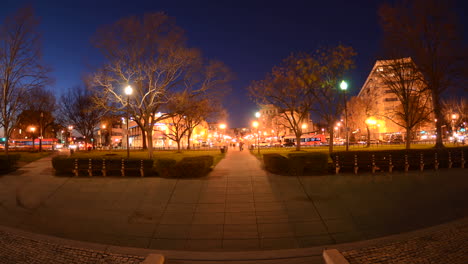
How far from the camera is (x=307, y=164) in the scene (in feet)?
39.9

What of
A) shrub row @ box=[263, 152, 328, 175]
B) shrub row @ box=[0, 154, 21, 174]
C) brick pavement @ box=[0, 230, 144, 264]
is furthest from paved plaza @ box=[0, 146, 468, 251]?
shrub row @ box=[0, 154, 21, 174]

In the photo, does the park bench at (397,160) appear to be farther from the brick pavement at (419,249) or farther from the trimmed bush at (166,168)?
the trimmed bush at (166,168)

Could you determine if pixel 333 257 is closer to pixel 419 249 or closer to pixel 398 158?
pixel 419 249

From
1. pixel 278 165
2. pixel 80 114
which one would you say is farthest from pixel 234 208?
pixel 80 114

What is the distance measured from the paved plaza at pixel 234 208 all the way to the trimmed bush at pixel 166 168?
1.30ft

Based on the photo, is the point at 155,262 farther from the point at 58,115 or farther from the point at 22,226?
the point at 58,115

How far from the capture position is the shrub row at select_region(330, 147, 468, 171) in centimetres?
1273

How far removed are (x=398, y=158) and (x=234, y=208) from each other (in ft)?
33.8

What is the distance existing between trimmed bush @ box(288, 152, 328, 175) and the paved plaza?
62cm

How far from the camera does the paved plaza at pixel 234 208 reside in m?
6.56

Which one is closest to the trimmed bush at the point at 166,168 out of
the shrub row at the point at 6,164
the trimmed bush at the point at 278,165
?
the trimmed bush at the point at 278,165

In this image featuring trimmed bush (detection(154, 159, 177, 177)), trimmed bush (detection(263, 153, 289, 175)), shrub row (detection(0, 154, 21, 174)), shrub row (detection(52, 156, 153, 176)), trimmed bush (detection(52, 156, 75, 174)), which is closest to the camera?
trimmed bush (detection(154, 159, 177, 177))

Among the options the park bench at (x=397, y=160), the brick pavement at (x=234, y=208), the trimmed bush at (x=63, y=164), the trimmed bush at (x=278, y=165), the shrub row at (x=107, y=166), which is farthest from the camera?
the trimmed bush at (x=63, y=164)

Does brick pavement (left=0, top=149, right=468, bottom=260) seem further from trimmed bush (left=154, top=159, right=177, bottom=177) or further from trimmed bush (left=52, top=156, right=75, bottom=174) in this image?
trimmed bush (left=52, top=156, right=75, bottom=174)
